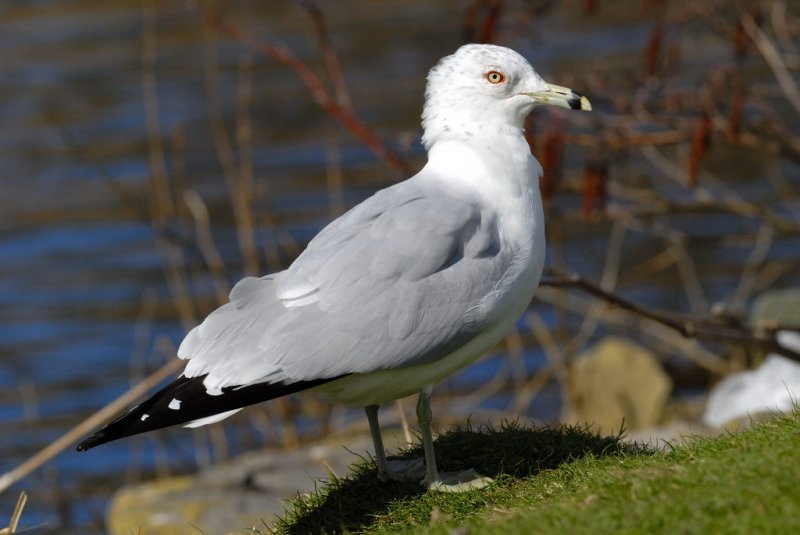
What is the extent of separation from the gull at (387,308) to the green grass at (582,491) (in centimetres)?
15

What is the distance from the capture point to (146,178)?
15297mm

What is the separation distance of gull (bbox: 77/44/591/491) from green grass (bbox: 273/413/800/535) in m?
0.15

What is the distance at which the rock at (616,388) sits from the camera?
9.73m

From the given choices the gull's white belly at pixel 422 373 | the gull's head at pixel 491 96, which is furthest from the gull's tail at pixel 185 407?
the gull's head at pixel 491 96

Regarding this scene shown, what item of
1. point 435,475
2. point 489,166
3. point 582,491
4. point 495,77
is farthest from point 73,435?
point 582,491

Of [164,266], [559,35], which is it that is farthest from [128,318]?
[559,35]

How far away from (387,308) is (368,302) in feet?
0.23

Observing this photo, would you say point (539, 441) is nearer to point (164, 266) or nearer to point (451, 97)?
point (451, 97)

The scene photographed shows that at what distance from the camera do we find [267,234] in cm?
1217

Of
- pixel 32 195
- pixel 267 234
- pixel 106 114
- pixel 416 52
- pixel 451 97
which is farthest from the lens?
pixel 416 52

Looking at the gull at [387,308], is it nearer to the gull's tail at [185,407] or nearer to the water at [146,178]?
the gull's tail at [185,407]

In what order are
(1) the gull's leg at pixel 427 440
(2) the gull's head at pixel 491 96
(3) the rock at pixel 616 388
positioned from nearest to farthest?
1. (1) the gull's leg at pixel 427 440
2. (2) the gull's head at pixel 491 96
3. (3) the rock at pixel 616 388

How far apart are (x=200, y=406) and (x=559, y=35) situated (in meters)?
15.6

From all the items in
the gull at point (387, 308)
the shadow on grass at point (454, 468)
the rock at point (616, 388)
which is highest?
the gull at point (387, 308)
